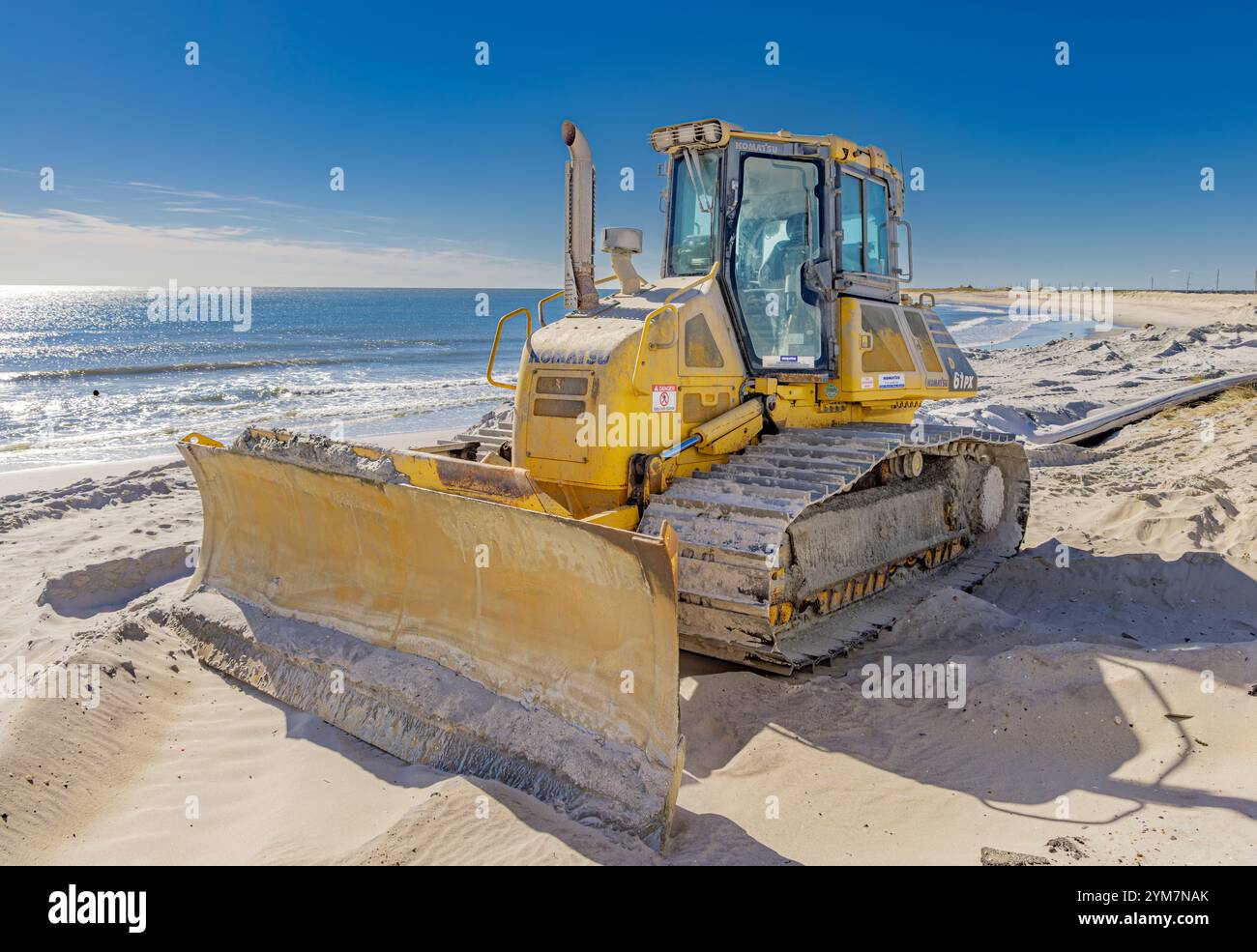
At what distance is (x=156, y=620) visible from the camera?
6020mm

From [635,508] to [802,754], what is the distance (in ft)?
5.76

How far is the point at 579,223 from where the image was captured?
610 cm

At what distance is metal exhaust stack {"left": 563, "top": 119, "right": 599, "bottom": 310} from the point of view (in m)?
6.02

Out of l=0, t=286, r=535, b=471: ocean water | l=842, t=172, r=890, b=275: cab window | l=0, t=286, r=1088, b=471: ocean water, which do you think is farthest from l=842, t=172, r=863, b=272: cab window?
l=0, t=286, r=1088, b=471: ocean water

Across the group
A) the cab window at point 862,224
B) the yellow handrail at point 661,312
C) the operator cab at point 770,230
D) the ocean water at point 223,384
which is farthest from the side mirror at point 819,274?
the ocean water at point 223,384

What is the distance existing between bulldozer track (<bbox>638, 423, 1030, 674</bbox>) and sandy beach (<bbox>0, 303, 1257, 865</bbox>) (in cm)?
28

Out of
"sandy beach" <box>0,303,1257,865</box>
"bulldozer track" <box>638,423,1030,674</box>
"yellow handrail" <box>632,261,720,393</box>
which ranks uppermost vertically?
"yellow handrail" <box>632,261,720,393</box>

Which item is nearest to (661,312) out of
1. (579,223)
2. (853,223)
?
(579,223)

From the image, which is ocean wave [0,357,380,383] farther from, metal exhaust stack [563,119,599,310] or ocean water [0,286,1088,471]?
metal exhaust stack [563,119,599,310]

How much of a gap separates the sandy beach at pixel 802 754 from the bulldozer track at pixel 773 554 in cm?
28

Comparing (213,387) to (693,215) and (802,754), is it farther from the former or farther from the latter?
(802,754)

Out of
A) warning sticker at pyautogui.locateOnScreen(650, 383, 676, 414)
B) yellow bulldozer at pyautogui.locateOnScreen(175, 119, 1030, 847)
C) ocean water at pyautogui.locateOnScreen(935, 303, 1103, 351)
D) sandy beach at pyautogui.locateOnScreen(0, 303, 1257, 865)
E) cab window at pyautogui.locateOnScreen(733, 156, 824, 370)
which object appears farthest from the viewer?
ocean water at pyautogui.locateOnScreen(935, 303, 1103, 351)

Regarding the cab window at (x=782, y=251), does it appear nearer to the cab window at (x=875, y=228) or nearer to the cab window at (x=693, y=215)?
the cab window at (x=693, y=215)
